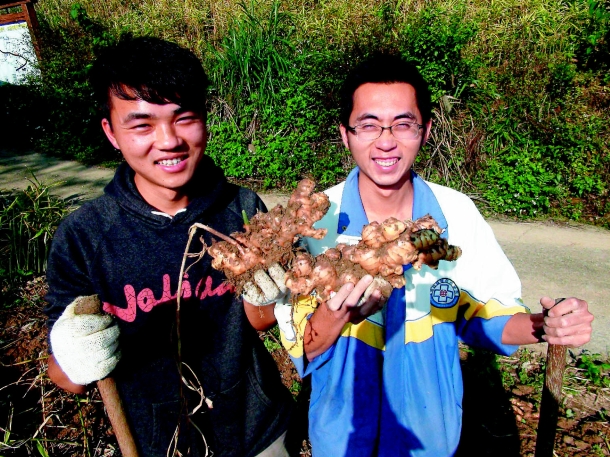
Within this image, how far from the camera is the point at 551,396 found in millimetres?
1701

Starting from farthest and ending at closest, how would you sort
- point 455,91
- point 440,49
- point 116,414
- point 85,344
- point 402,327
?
point 455,91
point 440,49
point 402,327
point 116,414
point 85,344

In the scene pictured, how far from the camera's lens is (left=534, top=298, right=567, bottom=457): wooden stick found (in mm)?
1637

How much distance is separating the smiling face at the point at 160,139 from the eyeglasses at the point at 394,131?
0.70 metres

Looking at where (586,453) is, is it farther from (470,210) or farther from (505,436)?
(470,210)

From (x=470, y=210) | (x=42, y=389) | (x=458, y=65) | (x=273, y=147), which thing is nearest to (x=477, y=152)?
(x=458, y=65)

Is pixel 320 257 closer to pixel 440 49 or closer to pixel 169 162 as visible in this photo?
pixel 169 162

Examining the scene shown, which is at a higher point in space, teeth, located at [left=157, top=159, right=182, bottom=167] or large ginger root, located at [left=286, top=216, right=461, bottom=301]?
teeth, located at [left=157, top=159, right=182, bottom=167]

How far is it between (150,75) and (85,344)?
99cm

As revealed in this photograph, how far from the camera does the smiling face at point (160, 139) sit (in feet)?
5.16

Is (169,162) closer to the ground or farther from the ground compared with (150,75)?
closer to the ground

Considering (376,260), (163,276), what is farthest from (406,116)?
(163,276)

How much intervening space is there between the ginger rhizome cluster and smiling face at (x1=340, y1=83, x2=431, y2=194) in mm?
283

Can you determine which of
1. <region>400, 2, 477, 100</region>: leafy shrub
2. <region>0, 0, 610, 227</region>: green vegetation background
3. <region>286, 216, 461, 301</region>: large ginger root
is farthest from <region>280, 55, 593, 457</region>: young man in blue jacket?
<region>400, 2, 477, 100</region>: leafy shrub

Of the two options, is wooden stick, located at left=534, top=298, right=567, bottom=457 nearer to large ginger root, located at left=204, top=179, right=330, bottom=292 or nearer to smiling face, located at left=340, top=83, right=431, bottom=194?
smiling face, located at left=340, top=83, right=431, bottom=194
